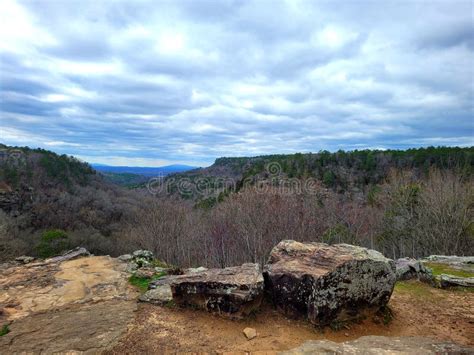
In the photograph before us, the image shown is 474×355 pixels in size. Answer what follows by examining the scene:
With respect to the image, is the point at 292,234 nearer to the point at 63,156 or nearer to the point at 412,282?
the point at 412,282

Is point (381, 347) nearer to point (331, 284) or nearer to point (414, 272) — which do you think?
point (331, 284)

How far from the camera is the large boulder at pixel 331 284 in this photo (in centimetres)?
614

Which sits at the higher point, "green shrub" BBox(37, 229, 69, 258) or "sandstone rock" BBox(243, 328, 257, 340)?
"sandstone rock" BBox(243, 328, 257, 340)

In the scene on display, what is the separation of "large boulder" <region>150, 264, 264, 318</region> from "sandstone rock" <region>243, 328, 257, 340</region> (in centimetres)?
49

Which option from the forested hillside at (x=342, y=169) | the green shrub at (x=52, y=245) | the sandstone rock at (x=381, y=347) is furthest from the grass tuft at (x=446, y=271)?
the forested hillside at (x=342, y=169)

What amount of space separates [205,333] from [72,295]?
4.50m

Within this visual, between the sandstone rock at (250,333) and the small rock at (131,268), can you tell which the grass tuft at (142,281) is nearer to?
the small rock at (131,268)

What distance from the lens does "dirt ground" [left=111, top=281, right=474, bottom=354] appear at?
5535mm

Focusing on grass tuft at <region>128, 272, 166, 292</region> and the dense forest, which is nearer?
grass tuft at <region>128, 272, 166, 292</region>

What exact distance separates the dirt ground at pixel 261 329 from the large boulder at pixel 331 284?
0.28 m

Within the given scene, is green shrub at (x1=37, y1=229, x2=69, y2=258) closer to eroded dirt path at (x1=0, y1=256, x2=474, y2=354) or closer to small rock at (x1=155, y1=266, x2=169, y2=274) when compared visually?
eroded dirt path at (x1=0, y1=256, x2=474, y2=354)

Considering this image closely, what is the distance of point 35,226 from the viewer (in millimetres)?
41938

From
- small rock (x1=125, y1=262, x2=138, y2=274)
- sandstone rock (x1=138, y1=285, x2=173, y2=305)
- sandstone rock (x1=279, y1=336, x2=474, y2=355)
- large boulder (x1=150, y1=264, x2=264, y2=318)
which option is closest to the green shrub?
small rock (x1=125, y1=262, x2=138, y2=274)

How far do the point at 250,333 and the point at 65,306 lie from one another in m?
4.76
